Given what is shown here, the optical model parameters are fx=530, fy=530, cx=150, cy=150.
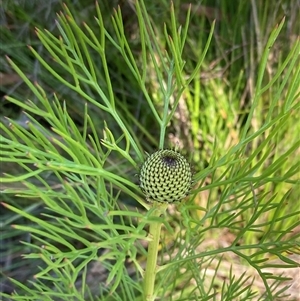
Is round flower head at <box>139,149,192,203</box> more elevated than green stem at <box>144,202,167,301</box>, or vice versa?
round flower head at <box>139,149,192,203</box>

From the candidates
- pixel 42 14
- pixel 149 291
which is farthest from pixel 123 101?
pixel 149 291

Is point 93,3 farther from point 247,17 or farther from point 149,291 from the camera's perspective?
point 149,291

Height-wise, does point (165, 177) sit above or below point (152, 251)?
above

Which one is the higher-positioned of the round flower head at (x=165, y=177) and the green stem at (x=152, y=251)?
the round flower head at (x=165, y=177)
